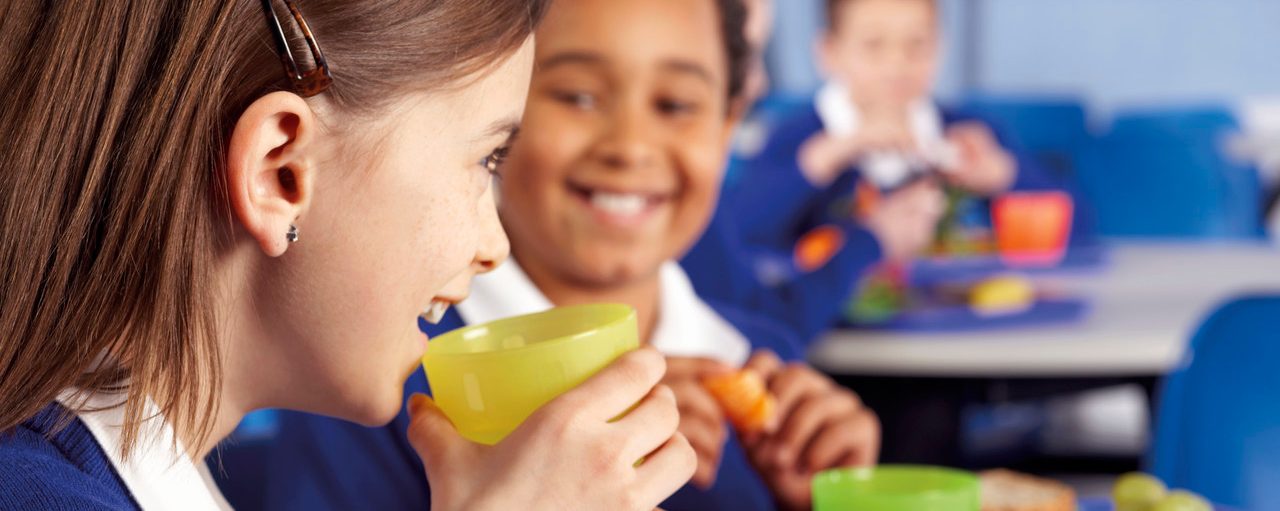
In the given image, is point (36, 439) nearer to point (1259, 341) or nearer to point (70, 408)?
point (70, 408)

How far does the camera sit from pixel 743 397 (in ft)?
3.25

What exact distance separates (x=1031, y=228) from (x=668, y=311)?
112 cm

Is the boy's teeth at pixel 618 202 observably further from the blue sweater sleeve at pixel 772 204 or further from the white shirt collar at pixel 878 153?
the white shirt collar at pixel 878 153

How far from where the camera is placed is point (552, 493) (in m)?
0.61

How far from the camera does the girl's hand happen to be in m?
0.61

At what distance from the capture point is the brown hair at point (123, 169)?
59cm

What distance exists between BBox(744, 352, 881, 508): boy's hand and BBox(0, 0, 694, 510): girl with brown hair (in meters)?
0.41

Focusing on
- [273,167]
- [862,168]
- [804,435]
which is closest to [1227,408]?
[804,435]

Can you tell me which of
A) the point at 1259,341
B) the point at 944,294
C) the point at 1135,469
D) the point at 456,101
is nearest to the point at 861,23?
the point at 1135,469

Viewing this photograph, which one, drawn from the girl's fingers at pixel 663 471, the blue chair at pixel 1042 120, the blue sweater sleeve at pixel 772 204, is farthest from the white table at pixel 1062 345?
A: the blue chair at pixel 1042 120

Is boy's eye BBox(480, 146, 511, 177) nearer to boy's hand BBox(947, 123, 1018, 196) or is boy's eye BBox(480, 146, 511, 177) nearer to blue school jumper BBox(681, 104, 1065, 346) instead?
blue school jumper BBox(681, 104, 1065, 346)

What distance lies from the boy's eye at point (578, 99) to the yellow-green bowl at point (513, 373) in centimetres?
37

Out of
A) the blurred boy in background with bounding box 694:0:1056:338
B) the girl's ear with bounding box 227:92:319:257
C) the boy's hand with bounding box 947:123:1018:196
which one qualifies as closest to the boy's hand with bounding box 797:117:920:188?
the blurred boy in background with bounding box 694:0:1056:338

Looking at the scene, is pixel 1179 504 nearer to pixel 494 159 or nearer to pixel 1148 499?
pixel 1148 499
